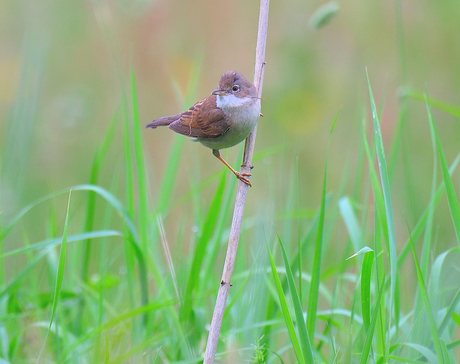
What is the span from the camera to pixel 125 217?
7.87ft

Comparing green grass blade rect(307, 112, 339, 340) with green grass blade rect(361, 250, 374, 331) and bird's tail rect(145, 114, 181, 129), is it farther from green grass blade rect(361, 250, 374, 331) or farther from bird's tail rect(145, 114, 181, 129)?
bird's tail rect(145, 114, 181, 129)

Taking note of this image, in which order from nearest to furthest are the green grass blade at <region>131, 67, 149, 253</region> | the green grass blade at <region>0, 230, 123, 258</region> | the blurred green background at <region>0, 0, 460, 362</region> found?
the green grass blade at <region>0, 230, 123, 258</region> < the green grass blade at <region>131, 67, 149, 253</region> < the blurred green background at <region>0, 0, 460, 362</region>

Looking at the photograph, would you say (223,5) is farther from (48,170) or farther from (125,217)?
(125,217)

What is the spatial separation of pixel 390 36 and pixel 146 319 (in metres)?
4.04

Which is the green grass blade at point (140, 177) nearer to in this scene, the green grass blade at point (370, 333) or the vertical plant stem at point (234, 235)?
the vertical plant stem at point (234, 235)

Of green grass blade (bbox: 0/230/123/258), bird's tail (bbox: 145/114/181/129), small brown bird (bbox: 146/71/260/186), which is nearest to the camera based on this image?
green grass blade (bbox: 0/230/123/258)

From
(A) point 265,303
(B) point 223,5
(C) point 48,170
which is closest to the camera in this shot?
(A) point 265,303

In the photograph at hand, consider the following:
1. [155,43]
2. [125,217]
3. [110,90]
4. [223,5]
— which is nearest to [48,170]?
[110,90]

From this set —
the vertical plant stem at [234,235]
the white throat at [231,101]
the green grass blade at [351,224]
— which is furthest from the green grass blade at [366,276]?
the white throat at [231,101]

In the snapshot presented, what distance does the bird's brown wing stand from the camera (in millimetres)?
2928

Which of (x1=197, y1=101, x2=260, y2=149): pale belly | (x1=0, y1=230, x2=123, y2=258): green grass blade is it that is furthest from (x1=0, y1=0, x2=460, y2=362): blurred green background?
(x1=0, y1=230, x2=123, y2=258): green grass blade

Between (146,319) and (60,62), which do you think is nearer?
(146,319)

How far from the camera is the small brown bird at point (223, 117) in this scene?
2.67 metres

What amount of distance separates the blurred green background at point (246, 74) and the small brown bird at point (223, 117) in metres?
1.04
